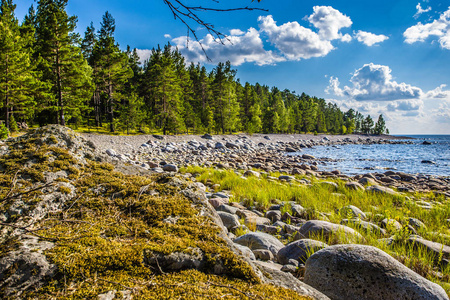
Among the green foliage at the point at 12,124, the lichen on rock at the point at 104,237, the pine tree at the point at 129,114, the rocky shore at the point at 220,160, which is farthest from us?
the pine tree at the point at 129,114

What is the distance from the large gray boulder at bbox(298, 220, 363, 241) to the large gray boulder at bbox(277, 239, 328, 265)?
395mm

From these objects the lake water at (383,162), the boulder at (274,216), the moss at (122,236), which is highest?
the moss at (122,236)

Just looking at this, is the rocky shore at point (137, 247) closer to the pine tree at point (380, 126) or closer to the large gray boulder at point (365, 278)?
the large gray boulder at point (365, 278)

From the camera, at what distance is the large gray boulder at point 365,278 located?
1.94 metres

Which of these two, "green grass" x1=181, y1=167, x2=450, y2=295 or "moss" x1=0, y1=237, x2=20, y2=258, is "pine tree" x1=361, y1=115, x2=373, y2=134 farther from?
"moss" x1=0, y1=237, x2=20, y2=258

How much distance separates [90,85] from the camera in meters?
23.6

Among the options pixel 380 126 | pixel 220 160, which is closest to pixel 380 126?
pixel 380 126

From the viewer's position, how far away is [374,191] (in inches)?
279

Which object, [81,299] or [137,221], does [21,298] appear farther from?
[137,221]

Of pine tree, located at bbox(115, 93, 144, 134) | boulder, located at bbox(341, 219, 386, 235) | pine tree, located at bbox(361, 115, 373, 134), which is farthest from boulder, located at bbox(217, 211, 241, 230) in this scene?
pine tree, located at bbox(361, 115, 373, 134)

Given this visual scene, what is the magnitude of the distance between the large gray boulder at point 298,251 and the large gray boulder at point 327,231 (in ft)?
1.30

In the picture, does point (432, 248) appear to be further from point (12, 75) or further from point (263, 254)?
point (12, 75)

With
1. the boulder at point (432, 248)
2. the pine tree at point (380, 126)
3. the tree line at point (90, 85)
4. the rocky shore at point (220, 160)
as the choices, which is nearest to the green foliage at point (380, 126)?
the pine tree at point (380, 126)

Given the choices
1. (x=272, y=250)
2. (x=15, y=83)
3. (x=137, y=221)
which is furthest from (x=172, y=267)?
(x=15, y=83)
